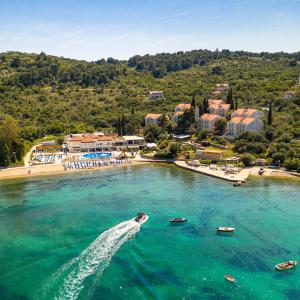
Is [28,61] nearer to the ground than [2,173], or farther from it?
farther from it

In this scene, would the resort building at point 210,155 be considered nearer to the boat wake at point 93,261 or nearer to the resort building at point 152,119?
the resort building at point 152,119

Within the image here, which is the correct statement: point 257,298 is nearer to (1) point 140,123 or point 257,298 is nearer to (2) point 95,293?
(2) point 95,293

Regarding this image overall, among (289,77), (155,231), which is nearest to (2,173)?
(155,231)

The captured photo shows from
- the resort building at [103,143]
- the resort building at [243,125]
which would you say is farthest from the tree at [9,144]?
the resort building at [243,125]

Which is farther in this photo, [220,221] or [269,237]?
[220,221]

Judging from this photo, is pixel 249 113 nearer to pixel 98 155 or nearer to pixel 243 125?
pixel 243 125

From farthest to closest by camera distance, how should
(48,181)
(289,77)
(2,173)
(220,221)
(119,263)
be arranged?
1. (289,77)
2. (2,173)
3. (48,181)
4. (220,221)
5. (119,263)

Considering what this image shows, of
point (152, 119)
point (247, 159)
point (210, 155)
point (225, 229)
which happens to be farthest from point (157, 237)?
point (152, 119)
